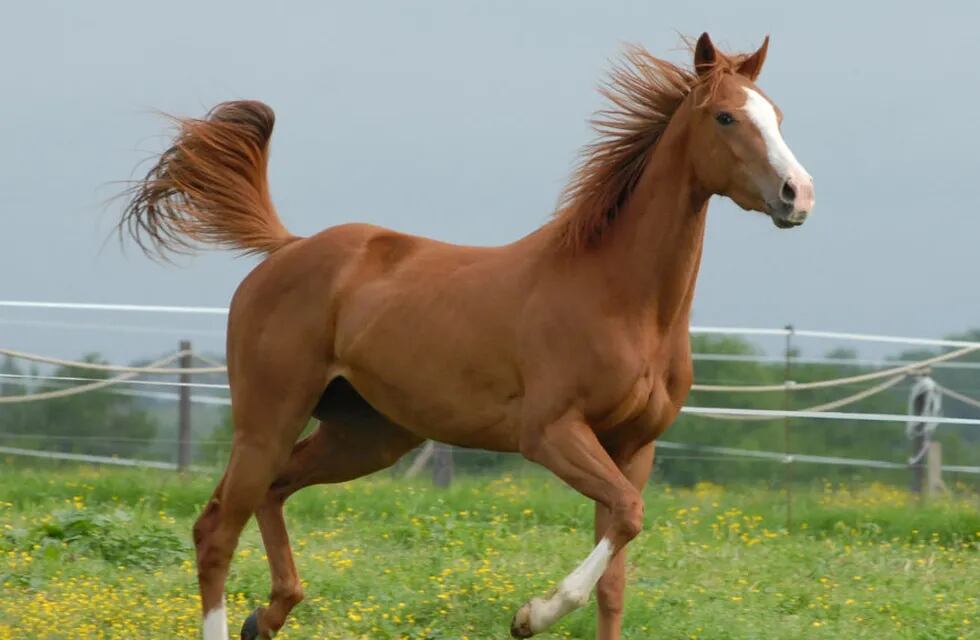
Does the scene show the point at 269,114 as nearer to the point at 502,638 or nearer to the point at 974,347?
the point at 502,638

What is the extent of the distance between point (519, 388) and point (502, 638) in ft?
A: 3.81

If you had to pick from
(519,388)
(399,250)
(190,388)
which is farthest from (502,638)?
(190,388)

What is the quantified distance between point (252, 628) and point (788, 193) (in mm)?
2773

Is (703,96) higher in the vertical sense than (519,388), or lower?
higher

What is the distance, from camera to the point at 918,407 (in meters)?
11.1

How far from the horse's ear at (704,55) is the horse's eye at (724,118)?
0.94ft

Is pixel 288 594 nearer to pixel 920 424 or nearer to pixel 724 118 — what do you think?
pixel 724 118

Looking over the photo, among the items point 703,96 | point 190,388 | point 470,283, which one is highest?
point 703,96

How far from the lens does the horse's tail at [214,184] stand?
22.8 feet

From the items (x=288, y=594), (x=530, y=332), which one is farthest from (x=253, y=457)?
(x=530, y=332)

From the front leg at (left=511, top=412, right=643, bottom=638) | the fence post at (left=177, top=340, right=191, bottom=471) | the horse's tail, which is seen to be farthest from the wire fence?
the front leg at (left=511, top=412, right=643, bottom=638)

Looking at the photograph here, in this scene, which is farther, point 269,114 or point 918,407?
point 918,407

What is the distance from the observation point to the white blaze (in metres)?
5.11

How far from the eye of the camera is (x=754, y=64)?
566 cm
